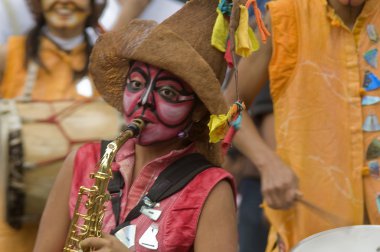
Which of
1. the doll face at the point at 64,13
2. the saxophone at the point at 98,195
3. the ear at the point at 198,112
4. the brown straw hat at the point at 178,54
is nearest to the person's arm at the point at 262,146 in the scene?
the brown straw hat at the point at 178,54

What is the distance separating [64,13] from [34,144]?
885 millimetres

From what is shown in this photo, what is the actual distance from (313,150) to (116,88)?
74 centimetres

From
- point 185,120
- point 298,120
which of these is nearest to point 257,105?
point 298,120

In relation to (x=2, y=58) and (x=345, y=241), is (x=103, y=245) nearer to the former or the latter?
(x=345, y=241)

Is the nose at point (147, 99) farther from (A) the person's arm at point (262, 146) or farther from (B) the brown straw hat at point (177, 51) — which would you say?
(A) the person's arm at point (262, 146)

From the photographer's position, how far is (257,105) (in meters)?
4.30

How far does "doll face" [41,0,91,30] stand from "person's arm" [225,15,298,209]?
2.77ft

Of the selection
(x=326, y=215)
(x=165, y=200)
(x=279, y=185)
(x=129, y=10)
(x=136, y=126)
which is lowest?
(x=326, y=215)

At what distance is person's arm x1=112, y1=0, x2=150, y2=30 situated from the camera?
4496 millimetres

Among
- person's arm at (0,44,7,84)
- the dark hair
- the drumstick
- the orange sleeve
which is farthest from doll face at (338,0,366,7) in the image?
person's arm at (0,44,7,84)

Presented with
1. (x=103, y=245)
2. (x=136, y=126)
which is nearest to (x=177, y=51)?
(x=136, y=126)

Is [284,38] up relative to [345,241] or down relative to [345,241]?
up

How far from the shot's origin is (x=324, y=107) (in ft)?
11.8

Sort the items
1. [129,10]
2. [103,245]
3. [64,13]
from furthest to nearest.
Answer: [129,10], [64,13], [103,245]
